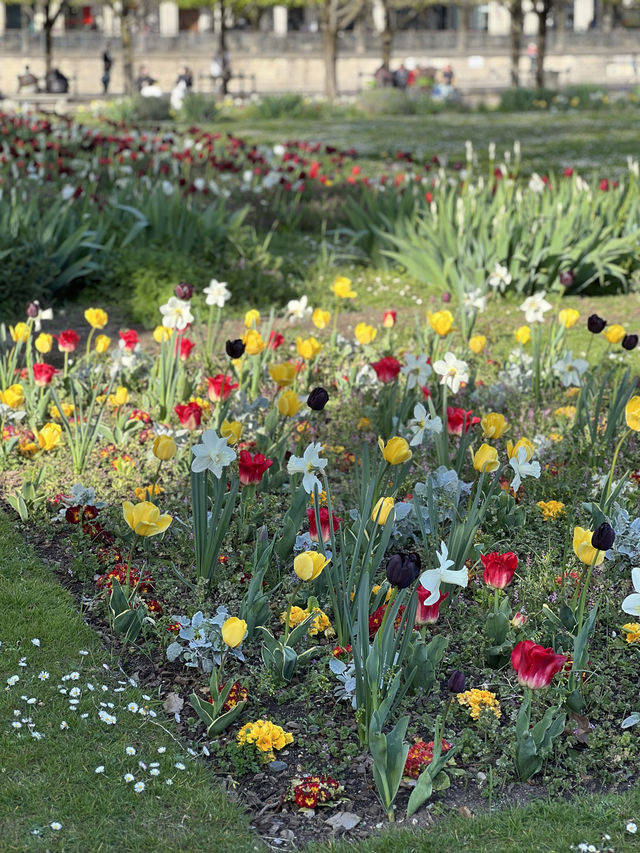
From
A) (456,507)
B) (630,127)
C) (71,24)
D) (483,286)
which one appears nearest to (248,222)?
(483,286)

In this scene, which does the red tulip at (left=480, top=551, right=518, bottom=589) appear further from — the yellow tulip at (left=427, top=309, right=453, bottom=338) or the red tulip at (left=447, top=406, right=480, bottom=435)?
the yellow tulip at (left=427, top=309, right=453, bottom=338)

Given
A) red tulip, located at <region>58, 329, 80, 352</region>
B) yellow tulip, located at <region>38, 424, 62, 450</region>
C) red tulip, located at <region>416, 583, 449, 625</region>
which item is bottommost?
red tulip, located at <region>416, 583, 449, 625</region>

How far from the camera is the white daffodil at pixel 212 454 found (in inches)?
141

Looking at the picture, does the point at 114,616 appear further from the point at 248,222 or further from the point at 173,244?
the point at 248,222

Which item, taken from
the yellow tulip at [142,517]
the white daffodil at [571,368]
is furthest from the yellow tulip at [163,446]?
the white daffodil at [571,368]

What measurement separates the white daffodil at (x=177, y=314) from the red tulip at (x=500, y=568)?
7.18 feet

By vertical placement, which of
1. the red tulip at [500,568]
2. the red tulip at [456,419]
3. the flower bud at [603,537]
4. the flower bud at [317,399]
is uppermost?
the flower bud at [317,399]

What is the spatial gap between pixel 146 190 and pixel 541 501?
5513mm

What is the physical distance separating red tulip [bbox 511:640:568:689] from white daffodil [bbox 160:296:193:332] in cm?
259

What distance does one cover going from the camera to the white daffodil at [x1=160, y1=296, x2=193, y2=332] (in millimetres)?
5070

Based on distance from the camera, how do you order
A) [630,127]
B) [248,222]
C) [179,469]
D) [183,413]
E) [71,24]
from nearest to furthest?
[183,413] → [179,469] → [248,222] → [630,127] → [71,24]

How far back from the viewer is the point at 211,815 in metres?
2.95

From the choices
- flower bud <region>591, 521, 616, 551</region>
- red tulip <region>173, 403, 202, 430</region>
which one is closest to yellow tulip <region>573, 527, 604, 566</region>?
flower bud <region>591, 521, 616, 551</region>

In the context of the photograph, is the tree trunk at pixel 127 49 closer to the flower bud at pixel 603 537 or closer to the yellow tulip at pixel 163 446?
the yellow tulip at pixel 163 446
